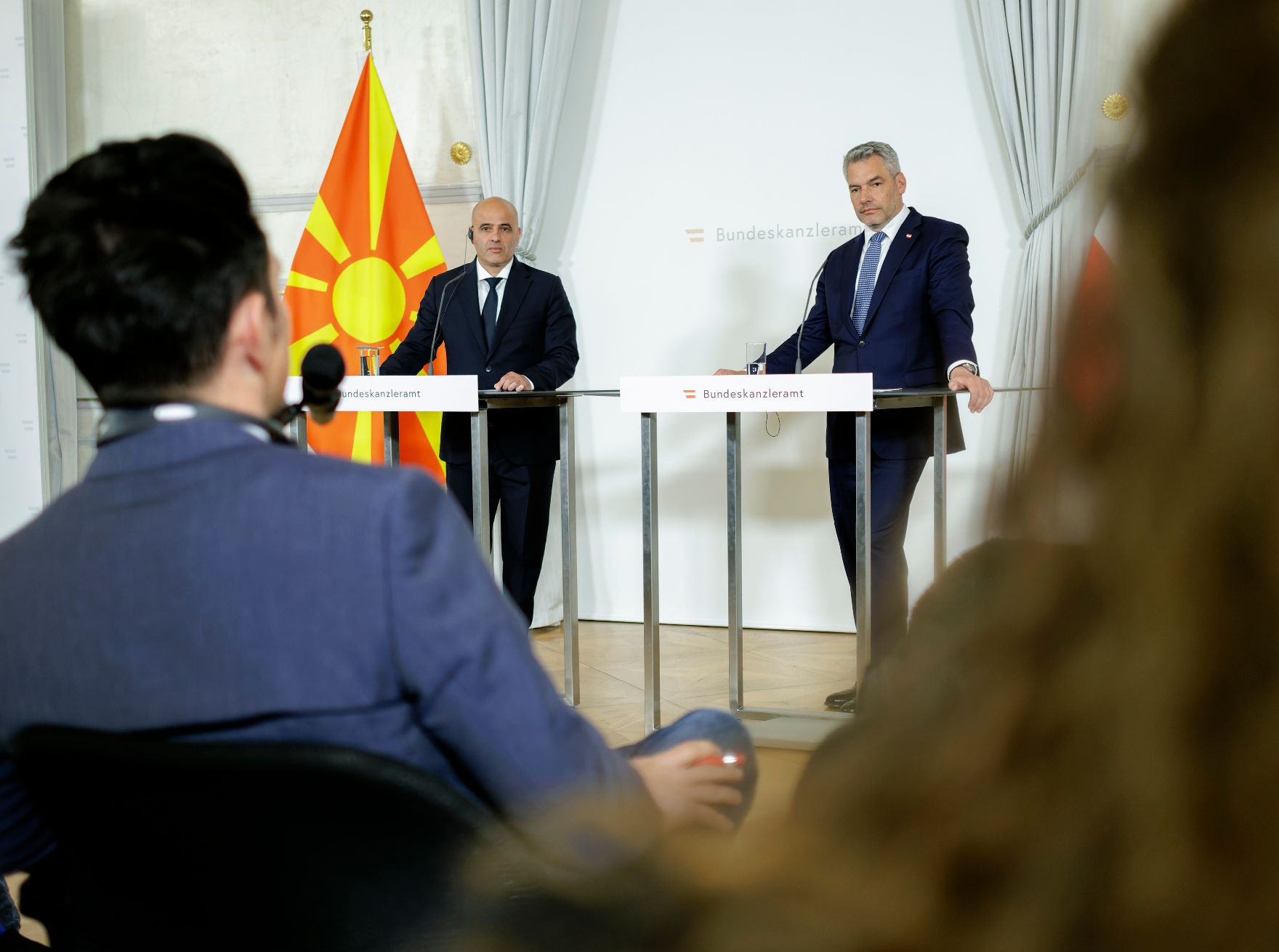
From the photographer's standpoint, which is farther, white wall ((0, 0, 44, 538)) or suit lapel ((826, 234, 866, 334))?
white wall ((0, 0, 44, 538))

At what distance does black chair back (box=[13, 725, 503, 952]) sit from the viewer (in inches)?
26.2

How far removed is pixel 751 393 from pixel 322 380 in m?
2.00

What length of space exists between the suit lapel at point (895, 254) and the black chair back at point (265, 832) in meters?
3.42

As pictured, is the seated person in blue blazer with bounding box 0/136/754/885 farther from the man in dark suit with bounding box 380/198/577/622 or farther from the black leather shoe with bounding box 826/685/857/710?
the man in dark suit with bounding box 380/198/577/622

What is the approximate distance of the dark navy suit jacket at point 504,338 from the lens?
435 cm

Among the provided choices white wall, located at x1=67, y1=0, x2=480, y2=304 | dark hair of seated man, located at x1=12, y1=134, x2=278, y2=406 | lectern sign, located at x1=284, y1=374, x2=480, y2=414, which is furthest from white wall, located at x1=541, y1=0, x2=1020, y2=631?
dark hair of seated man, located at x1=12, y1=134, x2=278, y2=406

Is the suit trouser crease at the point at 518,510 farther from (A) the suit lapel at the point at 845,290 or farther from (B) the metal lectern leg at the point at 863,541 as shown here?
(B) the metal lectern leg at the point at 863,541

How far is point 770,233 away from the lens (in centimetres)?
505

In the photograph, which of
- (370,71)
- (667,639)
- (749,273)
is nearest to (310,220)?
(370,71)

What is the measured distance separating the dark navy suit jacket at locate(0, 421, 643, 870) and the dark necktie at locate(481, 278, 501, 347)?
145 inches

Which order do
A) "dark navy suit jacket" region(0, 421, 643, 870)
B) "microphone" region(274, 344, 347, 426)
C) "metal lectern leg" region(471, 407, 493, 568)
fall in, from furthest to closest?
"metal lectern leg" region(471, 407, 493, 568) < "microphone" region(274, 344, 347, 426) < "dark navy suit jacket" region(0, 421, 643, 870)

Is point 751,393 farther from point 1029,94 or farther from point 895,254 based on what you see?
point 1029,94

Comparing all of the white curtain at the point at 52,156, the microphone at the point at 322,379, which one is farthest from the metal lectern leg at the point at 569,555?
the white curtain at the point at 52,156

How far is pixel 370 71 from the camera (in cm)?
515
